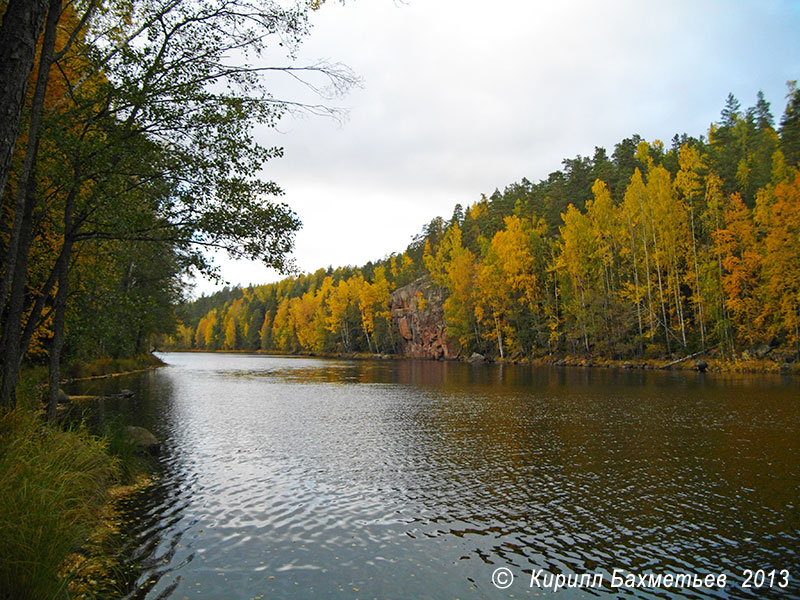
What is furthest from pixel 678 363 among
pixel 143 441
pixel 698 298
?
pixel 143 441

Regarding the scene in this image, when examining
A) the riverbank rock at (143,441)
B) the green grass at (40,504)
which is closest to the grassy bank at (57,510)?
the green grass at (40,504)

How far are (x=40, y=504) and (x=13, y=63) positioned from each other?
508 centimetres

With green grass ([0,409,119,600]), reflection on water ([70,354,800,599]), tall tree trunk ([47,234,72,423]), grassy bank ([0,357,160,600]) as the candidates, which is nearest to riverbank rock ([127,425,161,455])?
reflection on water ([70,354,800,599])

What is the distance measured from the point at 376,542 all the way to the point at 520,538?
2.54 m

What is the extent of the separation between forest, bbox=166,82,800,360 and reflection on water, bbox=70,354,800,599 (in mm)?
23622

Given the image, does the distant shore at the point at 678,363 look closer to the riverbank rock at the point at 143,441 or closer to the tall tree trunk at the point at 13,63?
the riverbank rock at the point at 143,441

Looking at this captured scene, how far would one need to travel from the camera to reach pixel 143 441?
14.5m

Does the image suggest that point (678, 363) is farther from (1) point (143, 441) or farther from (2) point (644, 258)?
(1) point (143, 441)

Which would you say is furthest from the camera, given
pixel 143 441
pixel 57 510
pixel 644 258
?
pixel 644 258

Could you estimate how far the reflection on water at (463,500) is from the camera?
23.7ft

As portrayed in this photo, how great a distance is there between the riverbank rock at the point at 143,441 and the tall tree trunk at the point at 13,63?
11.2 metres

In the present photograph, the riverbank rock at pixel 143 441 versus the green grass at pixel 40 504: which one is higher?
the green grass at pixel 40 504

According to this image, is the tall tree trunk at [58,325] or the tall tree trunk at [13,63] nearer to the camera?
the tall tree trunk at [13,63]

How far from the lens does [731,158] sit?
5709 centimetres
